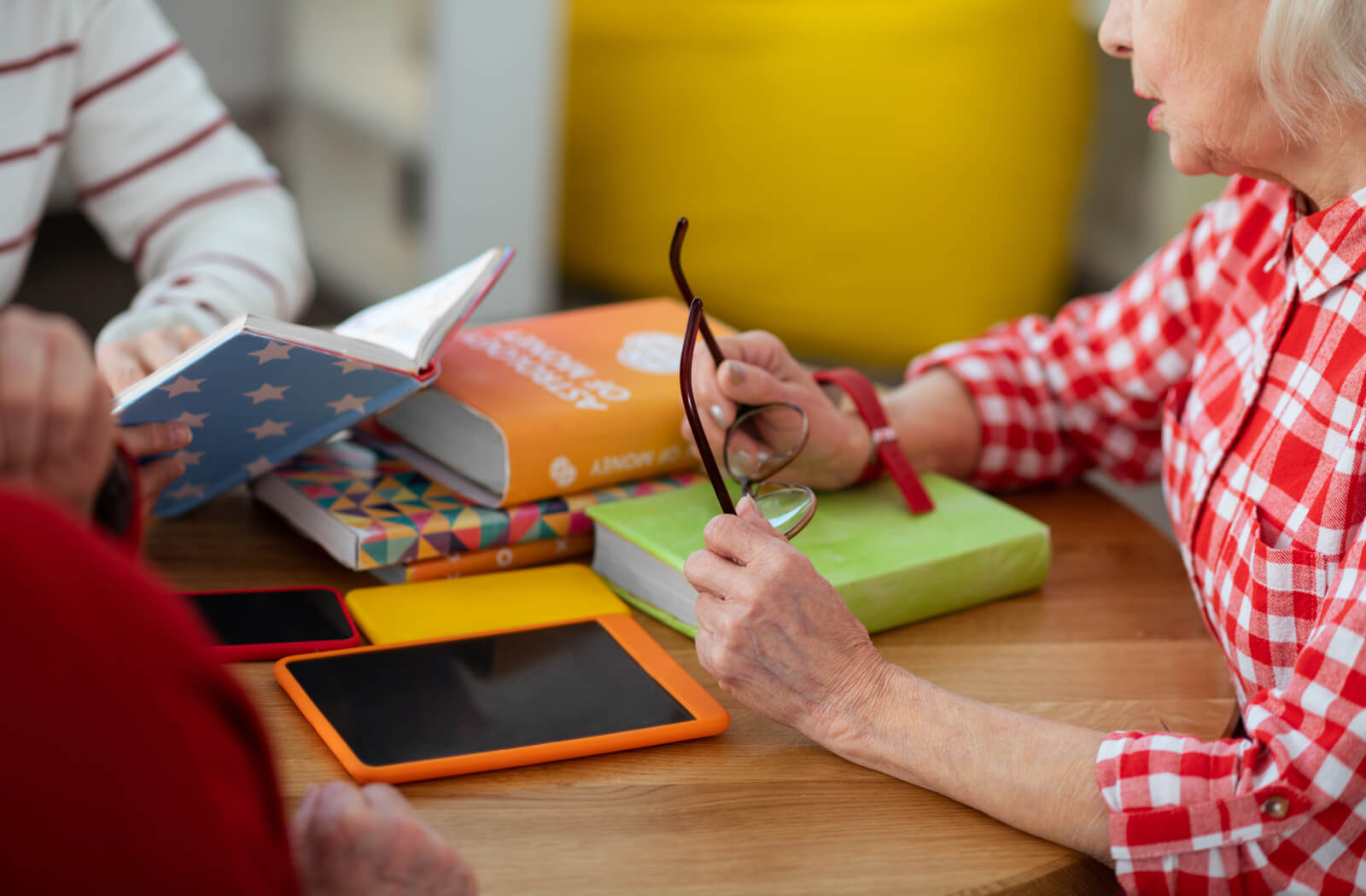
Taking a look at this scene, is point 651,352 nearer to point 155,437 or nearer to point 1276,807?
point 155,437

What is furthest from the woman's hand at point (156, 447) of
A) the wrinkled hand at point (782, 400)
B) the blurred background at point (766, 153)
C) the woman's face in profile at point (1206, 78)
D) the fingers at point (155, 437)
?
the blurred background at point (766, 153)

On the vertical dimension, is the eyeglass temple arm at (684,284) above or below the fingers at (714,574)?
above

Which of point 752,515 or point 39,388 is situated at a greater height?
point 39,388

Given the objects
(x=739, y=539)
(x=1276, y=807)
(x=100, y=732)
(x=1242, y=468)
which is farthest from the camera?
(x=1242, y=468)

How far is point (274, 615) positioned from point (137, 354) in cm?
28

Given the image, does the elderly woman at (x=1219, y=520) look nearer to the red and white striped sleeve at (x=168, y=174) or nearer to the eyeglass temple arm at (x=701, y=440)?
the eyeglass temple arm at (x=701, y=440)

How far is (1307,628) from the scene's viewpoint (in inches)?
31.0

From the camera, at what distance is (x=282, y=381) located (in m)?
0.81

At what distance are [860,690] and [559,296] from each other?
2.23 m

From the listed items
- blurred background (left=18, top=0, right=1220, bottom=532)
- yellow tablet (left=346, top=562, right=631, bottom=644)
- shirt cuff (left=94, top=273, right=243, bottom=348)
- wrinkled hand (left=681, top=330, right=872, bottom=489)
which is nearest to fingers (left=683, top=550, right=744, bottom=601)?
yellow tablet (left=346, top=562, right=631, bottom=644)

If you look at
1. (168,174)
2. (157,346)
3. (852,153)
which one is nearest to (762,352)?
(157,346)

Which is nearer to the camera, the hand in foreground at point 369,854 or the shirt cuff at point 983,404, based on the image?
the hand in foreground at point 369,854

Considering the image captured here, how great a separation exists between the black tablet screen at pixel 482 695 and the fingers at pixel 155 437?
0.15 meters

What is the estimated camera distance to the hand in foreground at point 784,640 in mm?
740
